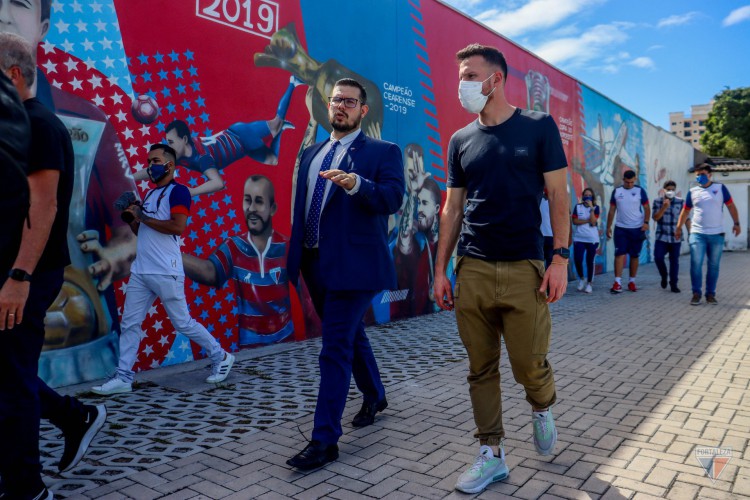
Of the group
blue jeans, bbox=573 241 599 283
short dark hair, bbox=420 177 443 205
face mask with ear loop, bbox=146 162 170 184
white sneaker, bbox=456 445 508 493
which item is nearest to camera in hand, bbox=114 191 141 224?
face mask with ear loop, bbox=146 162 170 184

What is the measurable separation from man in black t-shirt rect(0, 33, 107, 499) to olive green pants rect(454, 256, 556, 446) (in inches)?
75.8

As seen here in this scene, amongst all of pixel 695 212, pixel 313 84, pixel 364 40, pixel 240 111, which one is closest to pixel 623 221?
pixel 695 212

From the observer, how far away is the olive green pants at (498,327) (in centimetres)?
302

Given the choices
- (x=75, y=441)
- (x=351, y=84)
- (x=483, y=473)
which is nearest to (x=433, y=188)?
(x=351, y=84)

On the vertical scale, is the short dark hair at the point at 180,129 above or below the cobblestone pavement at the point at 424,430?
above

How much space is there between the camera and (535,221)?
307cm

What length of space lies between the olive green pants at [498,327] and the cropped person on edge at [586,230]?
859cm

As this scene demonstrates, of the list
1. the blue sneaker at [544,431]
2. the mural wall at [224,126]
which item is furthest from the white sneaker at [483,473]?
the mural wall at [224,126]

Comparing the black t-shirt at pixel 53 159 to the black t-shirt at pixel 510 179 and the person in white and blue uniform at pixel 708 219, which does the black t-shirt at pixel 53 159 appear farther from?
the person in white and blue uniform at pixel 708 219

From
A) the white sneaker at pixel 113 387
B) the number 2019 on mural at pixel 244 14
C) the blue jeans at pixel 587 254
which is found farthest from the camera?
the blue jeans at pixel 587 254

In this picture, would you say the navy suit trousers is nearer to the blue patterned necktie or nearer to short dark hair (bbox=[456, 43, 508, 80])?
the blue patterned necktie

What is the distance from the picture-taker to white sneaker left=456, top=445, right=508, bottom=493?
9.62 feet

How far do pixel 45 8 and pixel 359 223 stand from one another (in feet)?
10.6

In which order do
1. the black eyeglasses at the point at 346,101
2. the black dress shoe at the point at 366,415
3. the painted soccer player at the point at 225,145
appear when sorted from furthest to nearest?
the painted soccer player at the point at 225,145, the black dress shoe at the point at 366,415, the black eyeglasses at the point at 346,101
